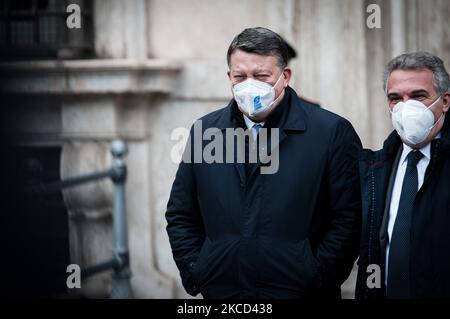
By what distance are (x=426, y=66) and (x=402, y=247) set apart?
0.61 m

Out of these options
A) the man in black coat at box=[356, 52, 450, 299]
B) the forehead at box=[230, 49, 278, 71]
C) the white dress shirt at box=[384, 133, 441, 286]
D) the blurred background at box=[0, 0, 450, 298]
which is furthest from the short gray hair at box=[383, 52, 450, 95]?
the blurred background at box=[0, 0, 450, 298]

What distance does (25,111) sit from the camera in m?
6.47

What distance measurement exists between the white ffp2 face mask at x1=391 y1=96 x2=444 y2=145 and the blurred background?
8.10 ft

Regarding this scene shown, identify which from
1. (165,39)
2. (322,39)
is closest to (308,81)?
(322,39)

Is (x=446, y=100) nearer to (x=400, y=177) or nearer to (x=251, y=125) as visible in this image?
(x=400, y=177)

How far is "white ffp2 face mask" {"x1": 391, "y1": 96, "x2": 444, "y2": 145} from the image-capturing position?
3723 mm

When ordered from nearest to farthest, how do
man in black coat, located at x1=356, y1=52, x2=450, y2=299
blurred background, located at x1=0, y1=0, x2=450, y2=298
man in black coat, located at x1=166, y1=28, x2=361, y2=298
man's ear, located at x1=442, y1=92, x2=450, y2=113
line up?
man in black coat, located at x1=356, y1=52, x2=450, y2=299, man's ear, located at x1=442, y1=92, x2=450, y2=113, man in black coat, located at x1=166, y1=28, x2=361, y2=298, blurred background, located at x1=0, y1=0, x2=450, y2=298

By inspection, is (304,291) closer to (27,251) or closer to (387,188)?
(387,188)

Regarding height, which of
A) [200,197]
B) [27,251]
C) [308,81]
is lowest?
[27,251]

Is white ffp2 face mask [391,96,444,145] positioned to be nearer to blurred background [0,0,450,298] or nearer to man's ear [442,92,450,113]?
man's ear [442,92,450,113]

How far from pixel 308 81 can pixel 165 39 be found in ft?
2.77

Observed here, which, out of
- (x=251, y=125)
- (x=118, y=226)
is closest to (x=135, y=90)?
(x=118, y=226)

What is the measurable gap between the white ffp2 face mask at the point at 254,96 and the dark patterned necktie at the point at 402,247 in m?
0.56
